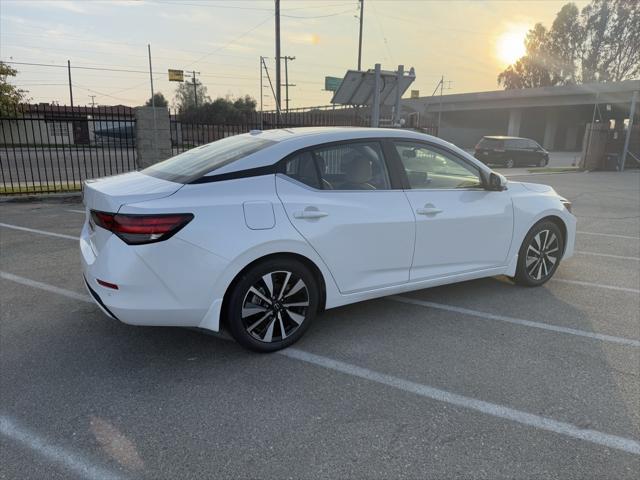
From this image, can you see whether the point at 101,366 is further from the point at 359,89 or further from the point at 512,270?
the point at 359,89

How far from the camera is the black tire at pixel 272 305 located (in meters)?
3.21

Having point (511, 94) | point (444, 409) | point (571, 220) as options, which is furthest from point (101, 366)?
point (511, 94)

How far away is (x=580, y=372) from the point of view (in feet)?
10.7

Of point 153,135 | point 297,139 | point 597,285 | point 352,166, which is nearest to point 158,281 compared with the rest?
point 297,139

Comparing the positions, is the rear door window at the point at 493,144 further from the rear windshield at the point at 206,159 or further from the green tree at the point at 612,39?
the green tree at the point at 612,39

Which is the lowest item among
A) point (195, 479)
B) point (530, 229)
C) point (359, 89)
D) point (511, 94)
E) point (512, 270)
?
point (195, 479)

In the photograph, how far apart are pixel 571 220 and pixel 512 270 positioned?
96 cm

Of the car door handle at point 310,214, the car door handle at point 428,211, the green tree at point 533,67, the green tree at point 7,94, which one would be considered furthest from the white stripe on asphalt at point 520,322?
the green tree at point 533,67

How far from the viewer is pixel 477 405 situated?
2881 millimetres

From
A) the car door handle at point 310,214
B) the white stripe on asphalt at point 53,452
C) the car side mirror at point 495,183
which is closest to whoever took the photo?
the white stripe on asphalt at point 53,452

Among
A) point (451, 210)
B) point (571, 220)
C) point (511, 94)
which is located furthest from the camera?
point (511, 94)

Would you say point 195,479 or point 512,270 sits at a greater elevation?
point 512,270

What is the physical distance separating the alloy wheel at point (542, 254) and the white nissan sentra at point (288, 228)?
0.92 feet

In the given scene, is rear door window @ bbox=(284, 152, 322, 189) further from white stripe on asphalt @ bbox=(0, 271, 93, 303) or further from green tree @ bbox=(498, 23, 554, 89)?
green tree @ bbox=(498, 23, 554, 89)
